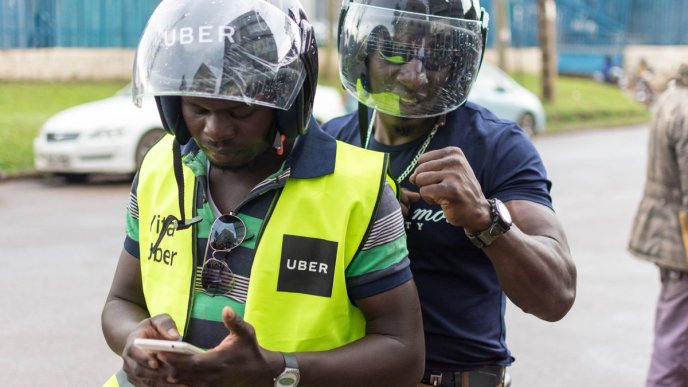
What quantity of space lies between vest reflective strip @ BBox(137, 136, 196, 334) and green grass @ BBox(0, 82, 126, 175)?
10.2m

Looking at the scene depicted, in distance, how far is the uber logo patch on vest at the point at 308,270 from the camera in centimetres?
199

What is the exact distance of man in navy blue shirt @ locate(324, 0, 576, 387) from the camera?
7.98 ft

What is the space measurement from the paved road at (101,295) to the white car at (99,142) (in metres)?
0.26

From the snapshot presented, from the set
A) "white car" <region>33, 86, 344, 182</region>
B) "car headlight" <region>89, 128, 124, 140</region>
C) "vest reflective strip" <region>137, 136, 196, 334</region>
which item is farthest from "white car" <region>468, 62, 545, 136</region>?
"vest reflective strip" <region>137, 136, 196, 334</region>

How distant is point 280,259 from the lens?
1.99m

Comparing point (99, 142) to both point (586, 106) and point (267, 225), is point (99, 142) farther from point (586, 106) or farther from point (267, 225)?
point (586, 106)

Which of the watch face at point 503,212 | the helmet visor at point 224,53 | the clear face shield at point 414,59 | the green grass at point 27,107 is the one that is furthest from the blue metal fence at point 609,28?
the helmet visor at point 224,53

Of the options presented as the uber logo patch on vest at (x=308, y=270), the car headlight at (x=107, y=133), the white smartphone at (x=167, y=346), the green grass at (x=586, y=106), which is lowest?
the green grass at (x=586, y=106)

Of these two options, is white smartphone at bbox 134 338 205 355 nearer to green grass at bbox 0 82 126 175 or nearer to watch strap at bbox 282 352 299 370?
watch strap at bbox 282 352 299 370

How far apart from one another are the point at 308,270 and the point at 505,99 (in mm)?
14710

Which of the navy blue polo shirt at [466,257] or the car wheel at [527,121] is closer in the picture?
the navy blue polo shirt at [466,257]

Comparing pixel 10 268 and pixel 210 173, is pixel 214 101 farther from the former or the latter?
pixel 10 268

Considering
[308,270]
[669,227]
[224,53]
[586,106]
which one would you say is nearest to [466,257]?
[308,270]

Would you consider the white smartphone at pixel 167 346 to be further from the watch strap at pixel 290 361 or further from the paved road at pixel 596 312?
the paved road at pixel 596 312
